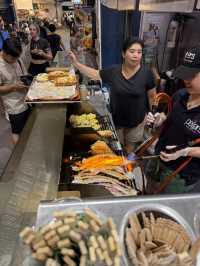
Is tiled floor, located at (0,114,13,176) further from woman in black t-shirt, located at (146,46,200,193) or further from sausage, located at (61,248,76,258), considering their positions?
sausage, located at (61,248,76,258)

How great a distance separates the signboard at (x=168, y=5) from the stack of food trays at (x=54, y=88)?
3.70 ft

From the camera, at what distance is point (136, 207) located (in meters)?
0.83

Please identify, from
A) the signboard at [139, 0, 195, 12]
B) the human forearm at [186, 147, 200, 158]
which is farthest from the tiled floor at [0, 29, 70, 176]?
the signboard at [139, 0, 195, 12]

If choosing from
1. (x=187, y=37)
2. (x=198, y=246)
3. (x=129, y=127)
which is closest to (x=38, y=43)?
(x=129, y=127)

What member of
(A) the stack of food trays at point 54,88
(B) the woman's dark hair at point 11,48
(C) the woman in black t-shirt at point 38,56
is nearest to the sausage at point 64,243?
(A) the stack of food trays at point 54,88

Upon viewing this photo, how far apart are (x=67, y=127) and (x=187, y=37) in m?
3.68

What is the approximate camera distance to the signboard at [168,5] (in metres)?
1.29

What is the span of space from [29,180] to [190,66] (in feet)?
4.54

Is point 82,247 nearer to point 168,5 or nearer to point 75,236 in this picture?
point 75,236

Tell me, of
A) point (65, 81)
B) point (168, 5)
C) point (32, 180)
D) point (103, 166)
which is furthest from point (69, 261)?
point (65, 81)

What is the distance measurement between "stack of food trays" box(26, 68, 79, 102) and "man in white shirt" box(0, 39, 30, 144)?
244 millimetres

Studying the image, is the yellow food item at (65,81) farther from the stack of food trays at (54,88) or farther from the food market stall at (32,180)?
the food market stall at (32,180)

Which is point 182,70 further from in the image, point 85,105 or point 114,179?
point 85,105

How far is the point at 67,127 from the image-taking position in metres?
2.40
